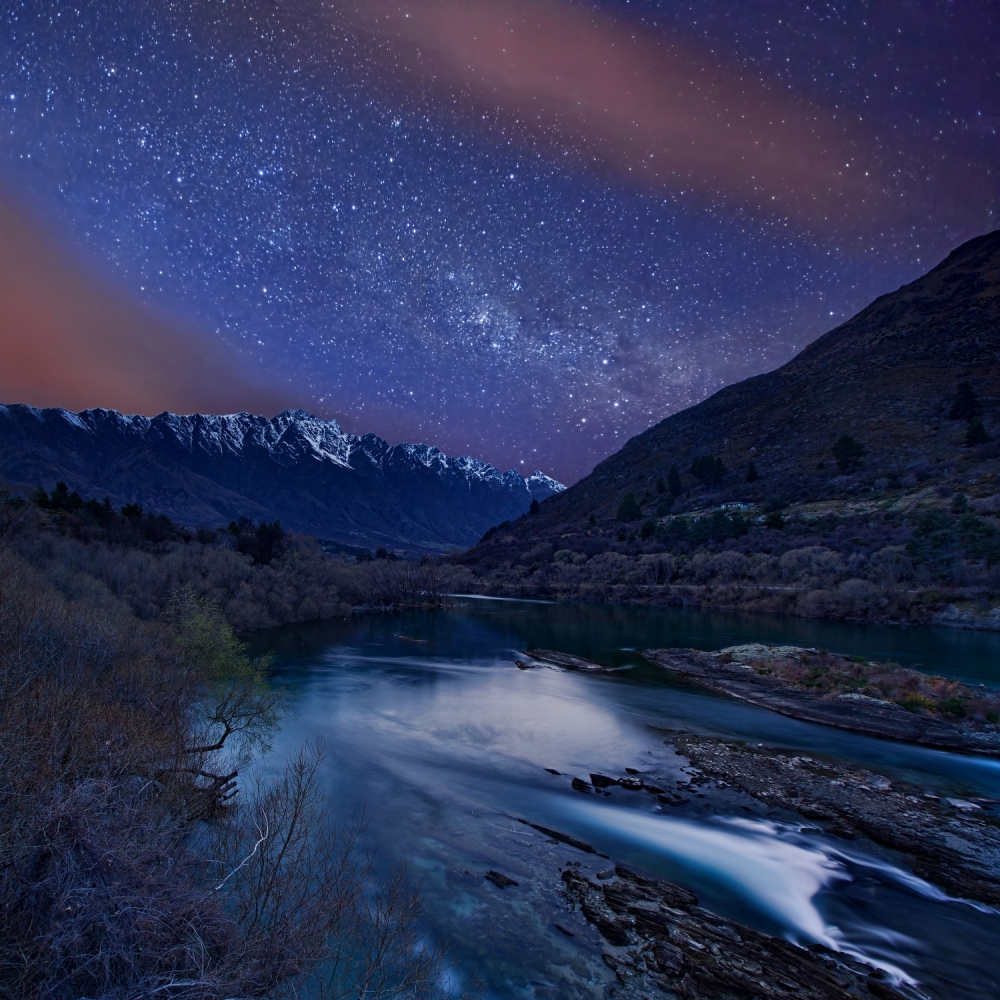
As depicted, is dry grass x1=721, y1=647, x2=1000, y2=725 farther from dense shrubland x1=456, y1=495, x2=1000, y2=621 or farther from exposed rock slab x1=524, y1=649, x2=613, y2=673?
dense shrubland x1=456, y1=495, x2=1000, y2=621

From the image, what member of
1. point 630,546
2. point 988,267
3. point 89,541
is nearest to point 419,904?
point 89,541

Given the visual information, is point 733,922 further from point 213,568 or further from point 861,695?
point 213,568

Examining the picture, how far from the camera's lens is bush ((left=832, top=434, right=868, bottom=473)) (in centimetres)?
9894

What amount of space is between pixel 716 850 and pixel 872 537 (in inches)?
2531

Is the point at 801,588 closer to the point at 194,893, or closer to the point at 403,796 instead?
the point at 403,796

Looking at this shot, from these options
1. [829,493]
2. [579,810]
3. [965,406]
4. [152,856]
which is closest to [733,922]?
[579,810]

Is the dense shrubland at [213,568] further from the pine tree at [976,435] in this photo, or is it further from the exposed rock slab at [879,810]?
the pine tree at [976,435]

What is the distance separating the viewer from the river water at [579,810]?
36.0ft

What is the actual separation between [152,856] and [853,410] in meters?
141

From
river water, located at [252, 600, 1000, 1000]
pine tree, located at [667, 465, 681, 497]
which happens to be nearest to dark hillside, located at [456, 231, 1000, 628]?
pine tree, located at [667, 465, 681, 497]

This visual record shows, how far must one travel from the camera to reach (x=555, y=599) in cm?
9675

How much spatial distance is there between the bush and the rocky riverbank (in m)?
76.4

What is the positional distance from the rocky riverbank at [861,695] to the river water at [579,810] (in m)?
1.44

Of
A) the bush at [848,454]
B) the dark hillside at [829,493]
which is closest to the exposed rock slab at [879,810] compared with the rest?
the dark hillside at [829,493]
